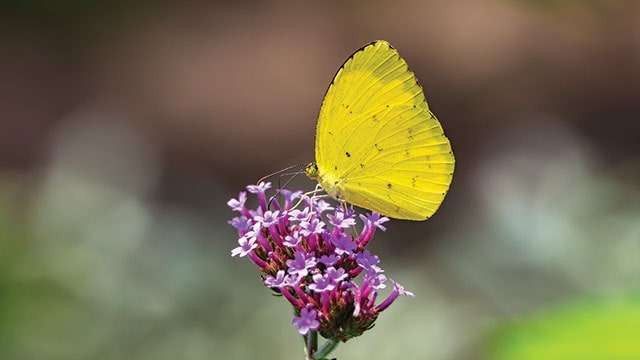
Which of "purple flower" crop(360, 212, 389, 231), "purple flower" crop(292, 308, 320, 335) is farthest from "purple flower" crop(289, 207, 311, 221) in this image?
"purple flower" crop(292, 308, 320, 335)

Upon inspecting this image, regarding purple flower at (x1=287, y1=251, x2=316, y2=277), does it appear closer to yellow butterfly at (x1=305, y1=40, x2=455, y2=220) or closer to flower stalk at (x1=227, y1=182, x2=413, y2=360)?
flower stalk at (x1=227, y1=182, x2=413, y2=360)

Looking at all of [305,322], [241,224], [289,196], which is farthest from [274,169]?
[305,322]

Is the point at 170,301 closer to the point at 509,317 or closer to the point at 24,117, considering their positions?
the point at 509,317

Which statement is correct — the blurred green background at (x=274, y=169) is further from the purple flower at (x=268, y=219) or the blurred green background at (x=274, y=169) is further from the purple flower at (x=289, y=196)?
the purple flower at (x=268, y=219)

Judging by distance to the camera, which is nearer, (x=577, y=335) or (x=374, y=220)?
(x=374, y=220)

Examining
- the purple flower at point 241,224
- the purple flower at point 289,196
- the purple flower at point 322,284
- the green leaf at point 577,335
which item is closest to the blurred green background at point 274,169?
the green leaf at point 577,335

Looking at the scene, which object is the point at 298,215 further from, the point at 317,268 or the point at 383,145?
the point at 383,145
